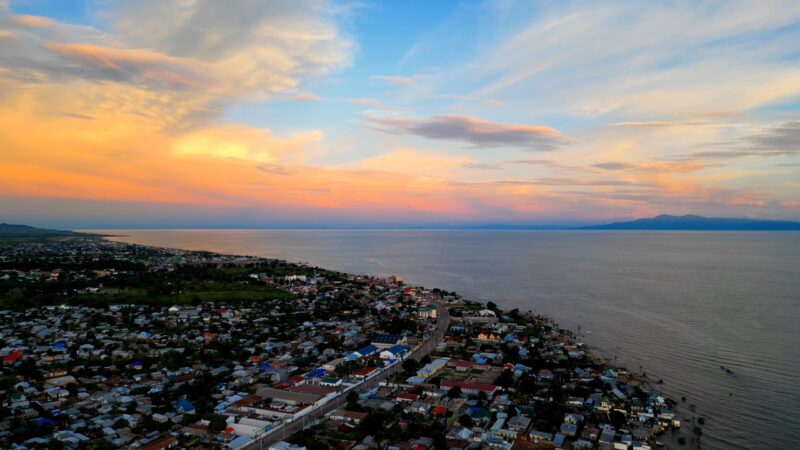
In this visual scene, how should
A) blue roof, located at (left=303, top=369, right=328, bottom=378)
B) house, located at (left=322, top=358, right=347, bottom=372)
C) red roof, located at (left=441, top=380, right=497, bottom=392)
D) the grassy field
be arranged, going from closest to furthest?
red roof, located at (left=441, top=380, right=497, bottom=392)
blue roof, located at (left=303, top=369, right=328, bottom=378)
house, located at (left=322, top=358, right=347, bottom=372)
the grassy field

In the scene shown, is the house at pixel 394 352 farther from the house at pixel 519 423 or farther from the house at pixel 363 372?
the house at pixel 519 423

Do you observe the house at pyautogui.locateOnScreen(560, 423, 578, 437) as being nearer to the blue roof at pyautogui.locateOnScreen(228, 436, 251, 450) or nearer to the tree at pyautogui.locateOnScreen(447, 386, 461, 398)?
the tree at pyautogui.locateOnScreen(447, 386, 461, 398)

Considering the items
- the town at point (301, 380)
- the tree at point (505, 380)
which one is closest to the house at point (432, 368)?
the town at point (301, 380)

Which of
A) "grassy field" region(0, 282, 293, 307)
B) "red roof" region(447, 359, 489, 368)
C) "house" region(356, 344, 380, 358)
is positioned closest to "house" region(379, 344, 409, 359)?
"house" region(356, 344, 380, 358)

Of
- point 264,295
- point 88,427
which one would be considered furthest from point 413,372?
point 264,295

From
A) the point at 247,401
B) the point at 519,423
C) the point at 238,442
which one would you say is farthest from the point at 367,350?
the point at 238,442
